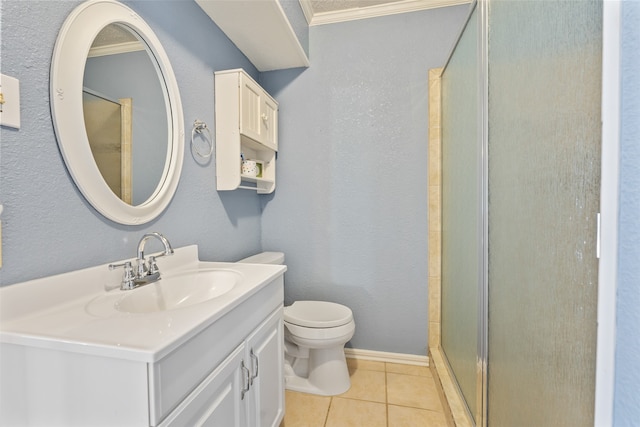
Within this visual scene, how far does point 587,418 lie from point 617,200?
0.43m

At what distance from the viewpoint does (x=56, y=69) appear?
735 mm

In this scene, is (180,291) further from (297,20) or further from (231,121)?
(297,20)

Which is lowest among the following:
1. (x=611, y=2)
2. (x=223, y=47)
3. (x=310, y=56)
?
(x=611, y=2)

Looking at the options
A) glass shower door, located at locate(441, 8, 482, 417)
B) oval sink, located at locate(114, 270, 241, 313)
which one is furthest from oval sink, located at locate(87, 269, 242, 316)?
glass shower door, located at locate(441, 8, 482, 417)

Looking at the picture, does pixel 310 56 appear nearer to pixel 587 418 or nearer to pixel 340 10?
pixel 340 10

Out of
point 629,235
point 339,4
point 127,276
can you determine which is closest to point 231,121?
point 127,276

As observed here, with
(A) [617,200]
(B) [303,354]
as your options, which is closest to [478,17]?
(A) [617,200]

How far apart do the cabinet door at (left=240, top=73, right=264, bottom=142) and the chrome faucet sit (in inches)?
30.1

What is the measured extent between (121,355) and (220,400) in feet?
1.17

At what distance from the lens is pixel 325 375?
1.54 meters

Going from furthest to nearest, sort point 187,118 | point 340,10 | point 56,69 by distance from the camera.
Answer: point 340,10, point 187,118, point 56,69

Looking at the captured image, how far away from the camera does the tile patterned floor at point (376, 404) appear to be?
1342 millimetres

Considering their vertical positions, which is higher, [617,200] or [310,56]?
[310,56]

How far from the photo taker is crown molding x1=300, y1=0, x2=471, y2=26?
1.73m
